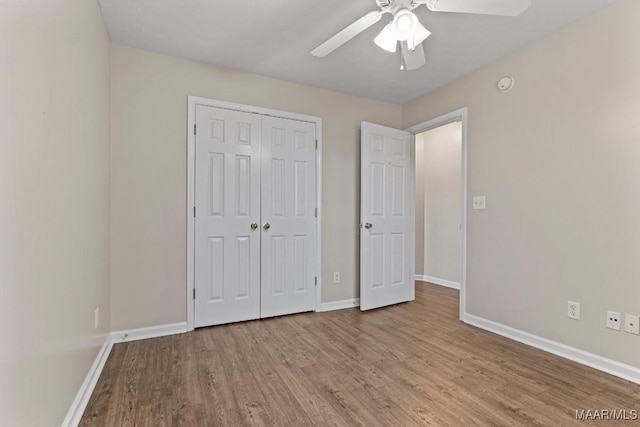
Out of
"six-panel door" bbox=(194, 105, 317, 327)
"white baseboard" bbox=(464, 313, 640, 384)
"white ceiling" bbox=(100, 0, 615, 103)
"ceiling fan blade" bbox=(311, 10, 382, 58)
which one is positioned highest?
"white ceiling" bbox=(100, 0, 615, 103)

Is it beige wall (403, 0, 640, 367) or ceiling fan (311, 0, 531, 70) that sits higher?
ceiling fan (311, 0, 531, 70)

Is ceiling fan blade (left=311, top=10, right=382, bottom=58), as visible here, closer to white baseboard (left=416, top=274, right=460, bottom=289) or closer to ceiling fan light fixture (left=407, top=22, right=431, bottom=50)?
ceiling fan light fixture (left=407, top=22, right=431, bottom=50)

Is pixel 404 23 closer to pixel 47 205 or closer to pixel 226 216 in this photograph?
pixel 47 205

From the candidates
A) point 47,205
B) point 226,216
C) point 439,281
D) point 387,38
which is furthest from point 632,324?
point 47,205

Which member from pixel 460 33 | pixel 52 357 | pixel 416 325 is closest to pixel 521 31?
pixel 460 33

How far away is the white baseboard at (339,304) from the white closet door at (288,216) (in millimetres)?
134

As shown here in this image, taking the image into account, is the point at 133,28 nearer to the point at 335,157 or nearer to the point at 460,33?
the point at 335,157

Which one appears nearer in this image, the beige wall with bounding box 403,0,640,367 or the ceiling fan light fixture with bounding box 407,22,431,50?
the ceiling fan light fixture with bounding box 407,22,431,50

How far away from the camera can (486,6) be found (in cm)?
159

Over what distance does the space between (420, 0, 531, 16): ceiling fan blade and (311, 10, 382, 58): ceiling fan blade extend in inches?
11.1

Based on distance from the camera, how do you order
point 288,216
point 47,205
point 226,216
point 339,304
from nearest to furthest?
point 47,205 < point 226,216 < point 288,216 < point 339,304

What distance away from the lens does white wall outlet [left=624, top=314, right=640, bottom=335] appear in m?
1.96

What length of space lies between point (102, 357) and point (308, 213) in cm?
210

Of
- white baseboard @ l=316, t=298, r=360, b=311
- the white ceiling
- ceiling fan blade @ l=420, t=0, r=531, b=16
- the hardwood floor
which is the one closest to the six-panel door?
white baseboard @ l=316, t=298, r=360, b=311
